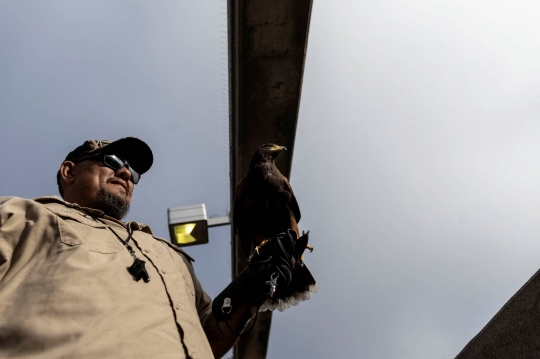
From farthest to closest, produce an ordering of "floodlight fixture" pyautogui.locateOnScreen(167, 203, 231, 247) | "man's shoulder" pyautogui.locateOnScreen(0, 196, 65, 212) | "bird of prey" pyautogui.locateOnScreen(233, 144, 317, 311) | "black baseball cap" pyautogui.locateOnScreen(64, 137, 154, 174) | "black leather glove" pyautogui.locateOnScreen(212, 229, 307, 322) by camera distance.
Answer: "floodlight fixture" pyautogui.locateOnScreen(167, 203, 231, 247), "bird of prey" pyautogui.locateOnScreen(233, 144, 317, 311), "black baseball cap" pyautogui.locateOnScreen(64, 137, 154, 174), "black leather glove" pyautogui.locateOnScreen(212, 229, 307, 322), "man's shoulder" pyautogui.locateOnScreen(0, 196, 65, 212)

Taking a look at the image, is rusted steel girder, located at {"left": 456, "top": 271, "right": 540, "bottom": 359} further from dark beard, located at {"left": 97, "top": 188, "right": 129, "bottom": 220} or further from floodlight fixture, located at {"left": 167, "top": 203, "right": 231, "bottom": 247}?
floodlight fixture, located at {"left": 167, "top": 203, "right": 231, "bottom": 247}

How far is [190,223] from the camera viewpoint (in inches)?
197

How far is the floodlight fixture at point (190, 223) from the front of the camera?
5.00 m

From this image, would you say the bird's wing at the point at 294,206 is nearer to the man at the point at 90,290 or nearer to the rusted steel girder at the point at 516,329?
the man at the point at 90,290

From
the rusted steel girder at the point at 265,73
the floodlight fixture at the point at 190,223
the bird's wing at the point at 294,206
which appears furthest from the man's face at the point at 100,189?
the floodlight fixture at the point at 190,223

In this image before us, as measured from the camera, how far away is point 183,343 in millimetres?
1639

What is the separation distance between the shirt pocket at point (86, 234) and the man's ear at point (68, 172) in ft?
2.05

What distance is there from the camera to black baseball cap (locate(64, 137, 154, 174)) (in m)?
2.66

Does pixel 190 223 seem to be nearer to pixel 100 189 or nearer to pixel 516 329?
pixel 100 189

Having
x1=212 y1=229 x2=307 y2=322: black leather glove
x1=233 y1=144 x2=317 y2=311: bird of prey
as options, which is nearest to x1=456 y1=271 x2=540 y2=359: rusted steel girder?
x1=233 y1=144 x2=317 y2=311: bird of prey

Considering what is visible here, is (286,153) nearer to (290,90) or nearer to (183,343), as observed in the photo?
(290,90)

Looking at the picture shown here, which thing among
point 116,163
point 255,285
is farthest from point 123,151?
point 255,285

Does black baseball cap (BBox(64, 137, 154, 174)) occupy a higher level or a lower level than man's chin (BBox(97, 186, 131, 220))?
higher

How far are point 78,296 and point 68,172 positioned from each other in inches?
53.6
